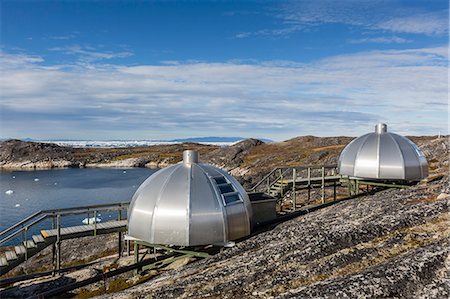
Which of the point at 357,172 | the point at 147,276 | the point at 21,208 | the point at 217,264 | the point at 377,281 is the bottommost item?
the point at 21,208

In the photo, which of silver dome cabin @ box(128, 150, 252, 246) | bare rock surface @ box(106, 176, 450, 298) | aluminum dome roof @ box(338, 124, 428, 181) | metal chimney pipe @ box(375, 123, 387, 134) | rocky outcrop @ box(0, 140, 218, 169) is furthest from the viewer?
rocky outcrop @ box(0, 140, 218, 169)

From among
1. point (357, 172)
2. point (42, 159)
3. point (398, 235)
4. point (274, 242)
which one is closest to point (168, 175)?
point (274, 242)

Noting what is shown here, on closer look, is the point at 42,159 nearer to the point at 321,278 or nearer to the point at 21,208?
the point at 21,208

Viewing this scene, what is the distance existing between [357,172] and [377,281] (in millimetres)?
19547

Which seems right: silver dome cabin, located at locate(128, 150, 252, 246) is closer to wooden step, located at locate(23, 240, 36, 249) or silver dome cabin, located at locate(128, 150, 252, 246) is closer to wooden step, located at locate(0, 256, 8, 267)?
wooden step, located at locate(23, 240, 36, 249)

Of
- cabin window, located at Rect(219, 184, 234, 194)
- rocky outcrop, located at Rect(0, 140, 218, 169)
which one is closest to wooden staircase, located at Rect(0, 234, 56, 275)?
cabin window, located at Rect(219, 184, 234, 194)

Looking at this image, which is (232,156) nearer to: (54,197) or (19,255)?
(54,197)

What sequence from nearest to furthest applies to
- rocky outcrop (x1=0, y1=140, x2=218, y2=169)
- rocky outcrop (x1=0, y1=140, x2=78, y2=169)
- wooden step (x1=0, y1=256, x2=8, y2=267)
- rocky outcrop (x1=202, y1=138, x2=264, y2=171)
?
wooden step (x1=0, y1=256, x2=8, y2=267) → rocky outcrop (x1=202, y1=138, x2=264, y2=171) → rocky outcrop (x1=0, y1=140, x2=218, y2=169) → rocky outcrop (x1=0, y1=140, x2=78, y2=169)

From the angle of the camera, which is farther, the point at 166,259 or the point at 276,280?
the point at 166,259

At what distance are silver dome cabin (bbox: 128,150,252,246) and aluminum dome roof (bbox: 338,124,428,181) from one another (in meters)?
12.6

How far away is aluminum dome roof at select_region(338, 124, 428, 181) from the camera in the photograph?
27094 mm

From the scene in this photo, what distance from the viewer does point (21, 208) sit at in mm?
66938

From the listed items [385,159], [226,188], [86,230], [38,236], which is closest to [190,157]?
[226,188]

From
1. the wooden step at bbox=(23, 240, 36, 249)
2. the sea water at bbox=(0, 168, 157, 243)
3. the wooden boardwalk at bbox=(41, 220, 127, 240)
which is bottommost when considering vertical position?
the sea water at bbox=(0, 168, 157, 243)
